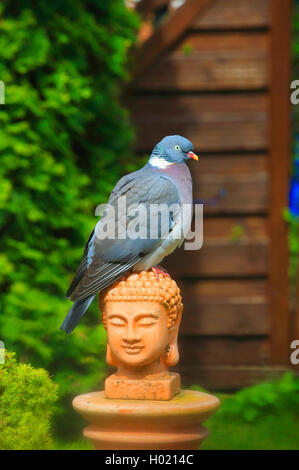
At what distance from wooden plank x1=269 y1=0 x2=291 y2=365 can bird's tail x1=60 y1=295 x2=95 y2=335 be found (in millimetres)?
2674

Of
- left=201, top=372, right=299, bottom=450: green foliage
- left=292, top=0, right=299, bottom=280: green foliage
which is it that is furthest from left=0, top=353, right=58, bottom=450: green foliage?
left=292, top=0, right=299, bottom=280: green foliage

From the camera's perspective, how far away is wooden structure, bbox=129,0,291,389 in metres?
5.17

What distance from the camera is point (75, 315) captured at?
108 inches

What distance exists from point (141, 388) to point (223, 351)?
259 cm

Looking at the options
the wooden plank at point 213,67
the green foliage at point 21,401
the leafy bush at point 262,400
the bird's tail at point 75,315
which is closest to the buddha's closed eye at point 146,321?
the bird's tail at point 75,315

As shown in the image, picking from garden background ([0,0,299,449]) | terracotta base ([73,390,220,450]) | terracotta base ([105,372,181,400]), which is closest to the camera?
terracotta base ([73,390,220,450])

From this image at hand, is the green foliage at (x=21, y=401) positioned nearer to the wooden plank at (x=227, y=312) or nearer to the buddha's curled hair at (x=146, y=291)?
the buddha's curled hair at (x=146, y=291)

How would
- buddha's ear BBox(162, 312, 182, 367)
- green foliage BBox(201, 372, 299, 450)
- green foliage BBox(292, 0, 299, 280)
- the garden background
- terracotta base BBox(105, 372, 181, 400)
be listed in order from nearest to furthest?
1. terracotta base BBox(105, 372, 181, 400)
2. buddha's ear BBox(162, 312, 182, 367)
3. the garden background
4. green foliage BBox(201, 372, 299, 450)
5. green foliage BBox(292, 0, 299, 280)

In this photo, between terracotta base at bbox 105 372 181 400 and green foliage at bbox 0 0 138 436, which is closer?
terracotta base at bbox 105 372 181 400

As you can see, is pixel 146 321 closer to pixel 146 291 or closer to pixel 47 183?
pixel 146 291

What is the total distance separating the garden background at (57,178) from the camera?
3.89 m

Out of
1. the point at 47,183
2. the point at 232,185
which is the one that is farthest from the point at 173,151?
A: the point at 232,185

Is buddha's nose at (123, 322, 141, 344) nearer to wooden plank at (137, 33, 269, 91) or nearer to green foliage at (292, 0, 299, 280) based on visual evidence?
green foliage at (292, 0, 299, 280)
